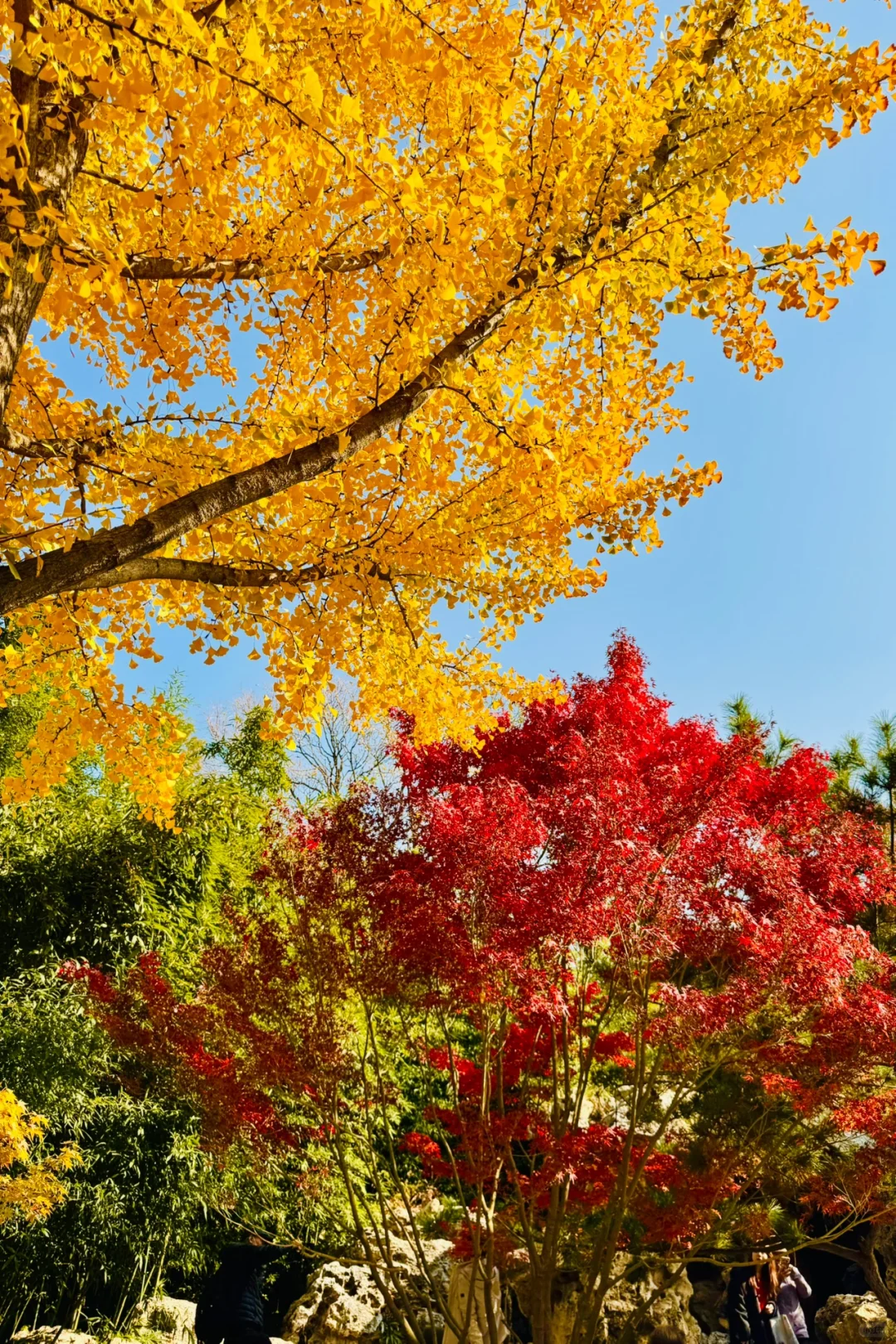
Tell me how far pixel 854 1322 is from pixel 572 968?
4390 mm

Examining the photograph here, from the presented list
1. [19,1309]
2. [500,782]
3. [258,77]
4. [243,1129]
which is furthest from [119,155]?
[19,1309]

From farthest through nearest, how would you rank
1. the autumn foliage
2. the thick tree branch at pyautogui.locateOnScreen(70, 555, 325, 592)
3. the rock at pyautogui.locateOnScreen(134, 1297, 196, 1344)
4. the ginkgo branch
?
the rock at pyautogui.locateOnScreen(134, 1297, 196, 1344) → the autumn foliage → the thick tree branch at pyautogui.locateOnScreen(70, 555, 325, 592) → the ginkgo branch

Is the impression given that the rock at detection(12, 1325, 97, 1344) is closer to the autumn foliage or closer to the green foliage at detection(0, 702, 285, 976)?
the autumn foliage

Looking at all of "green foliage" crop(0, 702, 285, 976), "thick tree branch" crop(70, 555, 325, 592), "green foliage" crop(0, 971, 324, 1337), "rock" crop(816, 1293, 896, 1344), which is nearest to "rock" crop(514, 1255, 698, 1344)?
"rock" crop(816, 1293, 896, 1344)

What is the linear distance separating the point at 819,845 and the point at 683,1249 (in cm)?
244

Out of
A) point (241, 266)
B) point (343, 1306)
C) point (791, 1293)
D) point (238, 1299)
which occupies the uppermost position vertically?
point (241, 266)

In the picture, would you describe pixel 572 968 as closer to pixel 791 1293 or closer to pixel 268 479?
pixel 268 479

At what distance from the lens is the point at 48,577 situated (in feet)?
7.52

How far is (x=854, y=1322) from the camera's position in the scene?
6.06 m

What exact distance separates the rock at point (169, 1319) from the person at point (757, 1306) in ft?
12.9

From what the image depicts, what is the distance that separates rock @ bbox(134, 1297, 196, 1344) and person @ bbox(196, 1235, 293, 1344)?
3.83 feet

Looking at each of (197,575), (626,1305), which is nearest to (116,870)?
(626,1305)

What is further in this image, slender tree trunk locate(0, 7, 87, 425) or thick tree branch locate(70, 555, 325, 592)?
thick tree branch locate(70, 555, 325, 592)

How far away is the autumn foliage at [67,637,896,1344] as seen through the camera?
375cm
